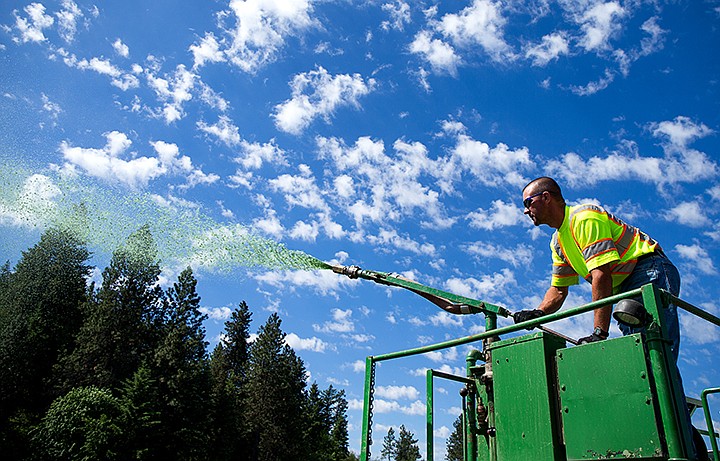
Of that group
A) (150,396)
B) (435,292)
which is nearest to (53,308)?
(150,396)

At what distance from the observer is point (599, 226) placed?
441 cm

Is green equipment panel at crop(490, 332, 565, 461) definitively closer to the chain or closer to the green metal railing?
the green metal railing

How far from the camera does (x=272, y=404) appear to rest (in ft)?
207

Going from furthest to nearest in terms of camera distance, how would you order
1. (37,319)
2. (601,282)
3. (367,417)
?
1. (37,319)
2. (367,417)
3. (601,282)

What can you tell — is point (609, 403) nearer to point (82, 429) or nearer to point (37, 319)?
point (82, 429)

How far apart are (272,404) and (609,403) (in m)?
63.7

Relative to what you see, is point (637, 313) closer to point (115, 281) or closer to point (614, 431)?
point (614, 431)

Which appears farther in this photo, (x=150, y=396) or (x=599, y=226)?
(x=150, y=396)

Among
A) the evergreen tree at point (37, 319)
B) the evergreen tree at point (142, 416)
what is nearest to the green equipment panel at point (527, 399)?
the evergreen tree at point (142, 416)

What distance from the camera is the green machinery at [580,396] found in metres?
3.00

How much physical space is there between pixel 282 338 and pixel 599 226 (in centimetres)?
6510

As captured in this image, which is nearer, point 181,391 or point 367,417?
point 367,417

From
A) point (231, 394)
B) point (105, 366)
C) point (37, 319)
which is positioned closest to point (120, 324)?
point (105, 366)

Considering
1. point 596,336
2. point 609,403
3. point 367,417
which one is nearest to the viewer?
point 609,403
